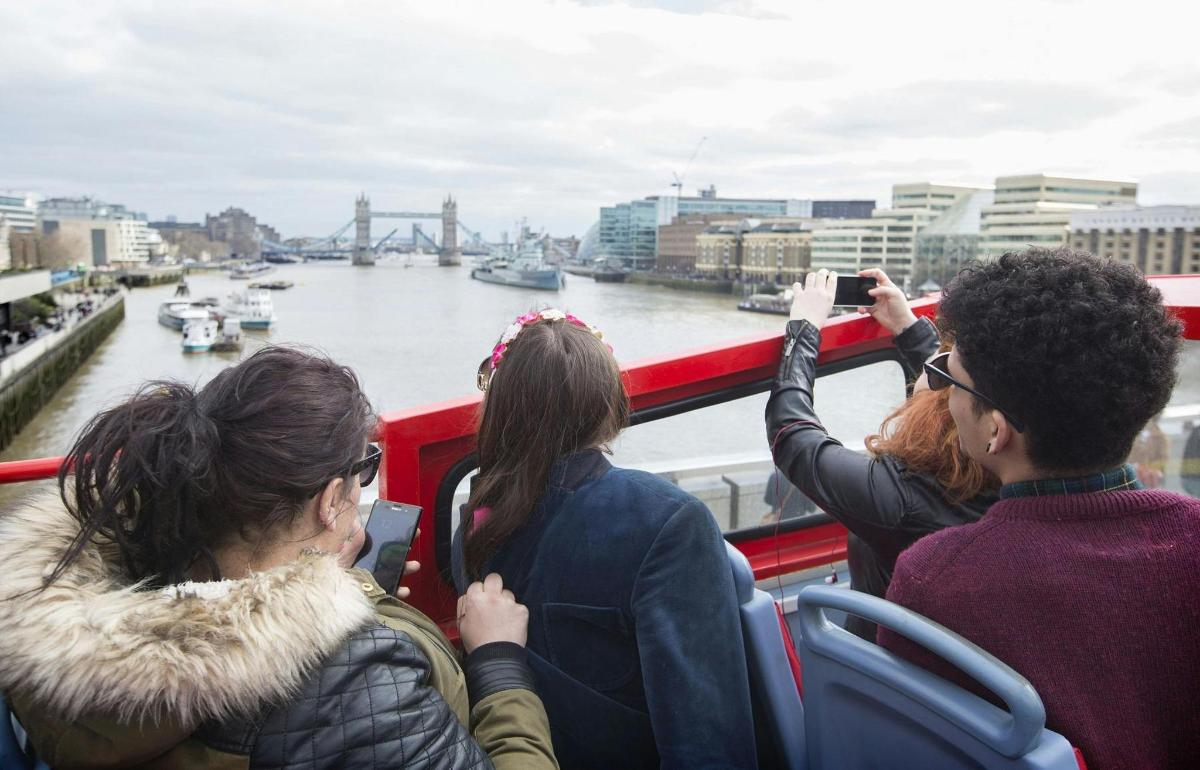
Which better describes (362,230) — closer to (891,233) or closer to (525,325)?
(891,233)

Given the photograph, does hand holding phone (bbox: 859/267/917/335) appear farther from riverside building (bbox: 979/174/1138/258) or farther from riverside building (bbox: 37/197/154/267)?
riverside building (bbox: 37/197/154/267)

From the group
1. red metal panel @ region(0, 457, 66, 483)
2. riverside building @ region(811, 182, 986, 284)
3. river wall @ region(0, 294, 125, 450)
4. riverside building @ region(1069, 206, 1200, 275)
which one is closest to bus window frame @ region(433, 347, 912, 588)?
red metal panel @ region(0, 457, 66, 483)

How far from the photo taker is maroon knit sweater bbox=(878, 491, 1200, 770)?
98 cm

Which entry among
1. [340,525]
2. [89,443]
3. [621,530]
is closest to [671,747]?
[621,530]

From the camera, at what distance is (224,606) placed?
885 millimetres

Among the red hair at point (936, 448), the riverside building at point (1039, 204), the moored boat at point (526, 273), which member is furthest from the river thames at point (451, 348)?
the riverside building at point (1039, 204)

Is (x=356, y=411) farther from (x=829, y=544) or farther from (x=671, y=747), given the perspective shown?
(x=829, y=544)

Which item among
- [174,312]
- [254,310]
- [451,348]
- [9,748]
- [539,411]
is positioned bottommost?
[451,348]

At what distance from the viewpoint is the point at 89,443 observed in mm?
961

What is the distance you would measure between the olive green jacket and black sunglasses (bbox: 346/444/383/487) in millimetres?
120

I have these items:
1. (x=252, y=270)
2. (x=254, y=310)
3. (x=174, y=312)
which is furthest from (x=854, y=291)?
(x=252, y=270)

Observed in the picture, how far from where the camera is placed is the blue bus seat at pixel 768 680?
1.29 meters

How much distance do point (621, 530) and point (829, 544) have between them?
6.15 ft

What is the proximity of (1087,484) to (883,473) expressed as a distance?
360mm
